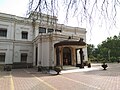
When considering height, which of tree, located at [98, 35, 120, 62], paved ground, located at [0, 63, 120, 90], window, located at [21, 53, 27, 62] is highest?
tree, located at [98, 35, 120, 62]

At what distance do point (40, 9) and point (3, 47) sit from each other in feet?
73.3

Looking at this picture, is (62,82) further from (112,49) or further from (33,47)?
(112,49)

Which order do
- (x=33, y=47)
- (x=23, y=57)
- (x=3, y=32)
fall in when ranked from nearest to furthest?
1. (x=3, y=32)
2. (x=23, y=57)
3. (x=33, y=47)

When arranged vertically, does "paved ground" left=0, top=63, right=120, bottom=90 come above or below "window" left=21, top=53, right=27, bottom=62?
below

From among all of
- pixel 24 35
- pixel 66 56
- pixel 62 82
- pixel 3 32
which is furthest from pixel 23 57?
pixel 62 82

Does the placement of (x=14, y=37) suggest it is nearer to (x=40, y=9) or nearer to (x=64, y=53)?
(x=64, y=53)

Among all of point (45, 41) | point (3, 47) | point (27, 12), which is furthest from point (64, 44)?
point (27, 12)

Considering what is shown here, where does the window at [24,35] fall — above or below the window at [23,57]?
above

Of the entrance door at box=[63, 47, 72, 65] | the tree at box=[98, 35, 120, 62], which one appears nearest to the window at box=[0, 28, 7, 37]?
the entrance door at box=[63, 47, 72, 65]

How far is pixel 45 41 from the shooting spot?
20281 millimetres

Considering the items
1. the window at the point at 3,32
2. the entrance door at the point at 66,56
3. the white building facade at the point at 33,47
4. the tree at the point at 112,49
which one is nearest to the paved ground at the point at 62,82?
the white building facade at the point at 33,47

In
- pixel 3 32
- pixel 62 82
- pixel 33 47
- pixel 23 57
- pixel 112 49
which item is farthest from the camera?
pixel 112 49

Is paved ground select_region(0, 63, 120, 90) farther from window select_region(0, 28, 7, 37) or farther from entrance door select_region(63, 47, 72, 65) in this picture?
window select_region(0, 28, 7, 37)

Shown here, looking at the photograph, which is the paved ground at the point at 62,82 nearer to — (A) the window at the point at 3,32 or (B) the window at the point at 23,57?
(B) the window at the point at 23,57
